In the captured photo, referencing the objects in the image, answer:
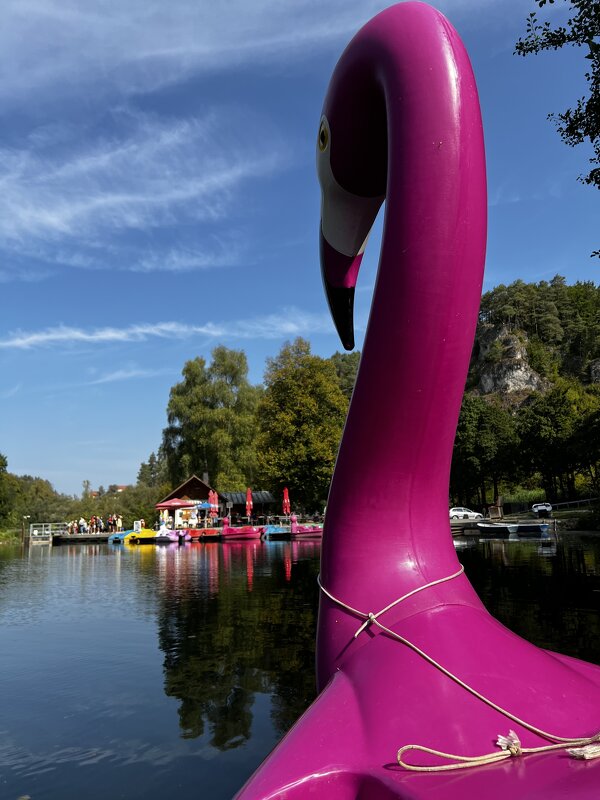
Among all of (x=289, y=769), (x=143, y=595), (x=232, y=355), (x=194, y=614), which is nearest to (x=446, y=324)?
(x=289, y=769)

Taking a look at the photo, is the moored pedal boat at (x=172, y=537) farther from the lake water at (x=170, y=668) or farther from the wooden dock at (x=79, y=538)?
the lake water at (x=170, y=668)

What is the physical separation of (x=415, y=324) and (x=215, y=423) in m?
42.4

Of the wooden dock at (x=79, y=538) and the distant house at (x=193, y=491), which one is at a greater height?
the distant house at (x=193, y=491)

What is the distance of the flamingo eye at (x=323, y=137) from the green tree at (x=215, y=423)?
133 feet

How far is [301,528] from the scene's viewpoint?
3438 centimetres

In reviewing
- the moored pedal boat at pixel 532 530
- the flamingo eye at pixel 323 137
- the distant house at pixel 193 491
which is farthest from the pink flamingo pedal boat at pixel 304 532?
the flamingo eye at pixel 323 137

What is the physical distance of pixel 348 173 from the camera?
3184 millimetres

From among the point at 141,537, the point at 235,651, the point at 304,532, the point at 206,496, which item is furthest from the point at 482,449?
the point at 235,651

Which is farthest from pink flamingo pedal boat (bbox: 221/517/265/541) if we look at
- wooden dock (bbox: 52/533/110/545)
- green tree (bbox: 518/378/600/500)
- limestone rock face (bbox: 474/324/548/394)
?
limestone rock face (bbox: 474/324/548/394)

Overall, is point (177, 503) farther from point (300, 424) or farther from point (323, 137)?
point (323, 137)

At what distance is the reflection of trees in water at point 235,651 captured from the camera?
5637mm

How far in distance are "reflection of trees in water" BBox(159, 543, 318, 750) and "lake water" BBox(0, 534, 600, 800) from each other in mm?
25

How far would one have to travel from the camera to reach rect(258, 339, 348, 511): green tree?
3809 centimetres

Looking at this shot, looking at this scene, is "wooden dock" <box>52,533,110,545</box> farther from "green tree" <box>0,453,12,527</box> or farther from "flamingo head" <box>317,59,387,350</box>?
"flamingo head" <box>317,59,387,350</box>
